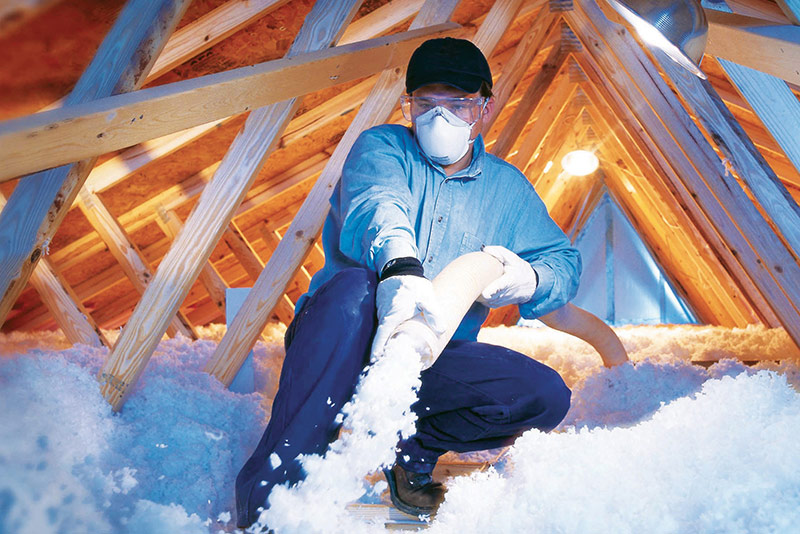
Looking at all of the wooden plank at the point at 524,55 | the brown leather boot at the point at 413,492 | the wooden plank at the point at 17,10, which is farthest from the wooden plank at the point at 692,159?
the wooden plank at the point at 17,10

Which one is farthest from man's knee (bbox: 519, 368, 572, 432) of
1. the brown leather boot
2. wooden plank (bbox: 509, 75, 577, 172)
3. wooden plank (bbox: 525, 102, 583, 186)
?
wooden plank (bbox: 525, 102, 583, 186)

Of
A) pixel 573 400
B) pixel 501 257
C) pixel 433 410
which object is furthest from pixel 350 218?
pixel 573 400

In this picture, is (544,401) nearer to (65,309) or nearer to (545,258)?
(545,258)

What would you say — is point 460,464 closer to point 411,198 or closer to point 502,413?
point 502,413

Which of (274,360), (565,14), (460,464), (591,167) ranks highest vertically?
(565,14)

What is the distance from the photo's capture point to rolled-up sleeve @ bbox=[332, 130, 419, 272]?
1472mm

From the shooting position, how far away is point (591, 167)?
513 cm

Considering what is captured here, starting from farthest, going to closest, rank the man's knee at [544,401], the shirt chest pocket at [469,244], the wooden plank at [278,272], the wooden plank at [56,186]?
the wooden plank at [278,272] → the shirt chest pocket at [469,244] → the man's knee at [544,401] → the wooden plank at [56,186]

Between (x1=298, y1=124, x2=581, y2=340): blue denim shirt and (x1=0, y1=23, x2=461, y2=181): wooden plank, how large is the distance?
0.74 feet

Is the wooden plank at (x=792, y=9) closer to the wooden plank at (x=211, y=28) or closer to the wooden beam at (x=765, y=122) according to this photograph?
the wooden beam at (x=765, y=122)

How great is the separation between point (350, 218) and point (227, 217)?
0.51 m

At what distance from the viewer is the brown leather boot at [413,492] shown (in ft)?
5.24

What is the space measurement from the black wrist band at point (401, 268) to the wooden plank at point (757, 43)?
0.68m

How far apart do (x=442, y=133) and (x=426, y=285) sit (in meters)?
0.55
